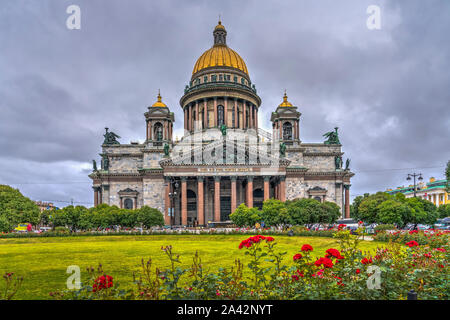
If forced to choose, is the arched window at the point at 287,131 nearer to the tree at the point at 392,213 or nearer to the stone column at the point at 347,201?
the stone column at the point at 347,201

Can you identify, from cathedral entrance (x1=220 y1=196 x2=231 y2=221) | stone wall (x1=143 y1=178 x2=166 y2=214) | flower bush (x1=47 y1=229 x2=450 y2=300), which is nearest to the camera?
flower bush (x1=47 y1=229 x2=450 y2=300)

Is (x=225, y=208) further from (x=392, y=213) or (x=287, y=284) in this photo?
(x=287, y=284)

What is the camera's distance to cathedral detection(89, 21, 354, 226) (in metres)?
46.9

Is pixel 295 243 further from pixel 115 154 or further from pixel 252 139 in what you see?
pixel 115 154

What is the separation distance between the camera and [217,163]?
4681 centimetres

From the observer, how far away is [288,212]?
34312mm

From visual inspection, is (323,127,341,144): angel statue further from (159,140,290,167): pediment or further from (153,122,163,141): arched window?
(153,122,163,141): arched window

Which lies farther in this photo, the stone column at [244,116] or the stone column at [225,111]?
the stone column at [244,116]

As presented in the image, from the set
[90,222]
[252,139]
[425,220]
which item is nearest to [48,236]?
[90,222]

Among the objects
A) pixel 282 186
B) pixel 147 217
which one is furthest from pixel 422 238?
pixel 147 217

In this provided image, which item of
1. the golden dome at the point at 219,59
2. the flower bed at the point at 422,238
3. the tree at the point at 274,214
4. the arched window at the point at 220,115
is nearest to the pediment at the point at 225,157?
the tree at the point at 274,214

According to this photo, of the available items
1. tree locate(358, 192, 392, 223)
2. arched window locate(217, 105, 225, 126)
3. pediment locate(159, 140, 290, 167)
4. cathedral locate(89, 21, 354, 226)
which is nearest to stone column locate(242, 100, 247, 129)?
cathedral locate(89, 21, 354, 226)

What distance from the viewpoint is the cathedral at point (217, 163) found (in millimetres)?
46875
